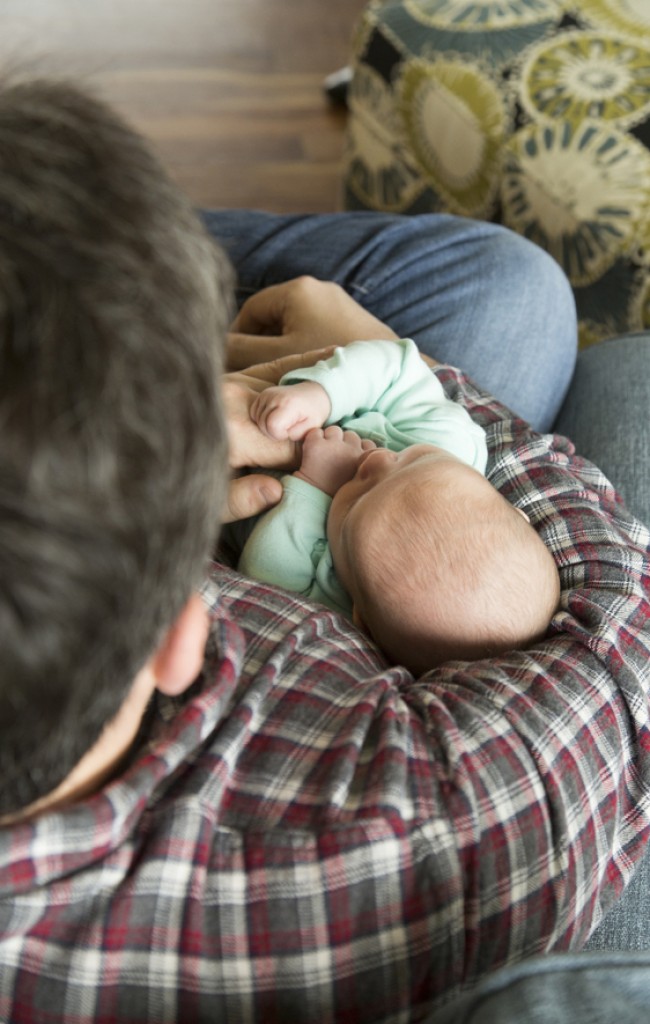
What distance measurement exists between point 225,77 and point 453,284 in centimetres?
168

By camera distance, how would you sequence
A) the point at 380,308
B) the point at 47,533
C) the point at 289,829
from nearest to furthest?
1. the point at 47,533
2. the point at 289,829
3. the point at 380,308

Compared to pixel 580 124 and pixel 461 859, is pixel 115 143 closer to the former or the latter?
pixel 461 859

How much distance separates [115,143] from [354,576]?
18.5 inches

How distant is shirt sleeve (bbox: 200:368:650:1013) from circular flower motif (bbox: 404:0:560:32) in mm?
1057

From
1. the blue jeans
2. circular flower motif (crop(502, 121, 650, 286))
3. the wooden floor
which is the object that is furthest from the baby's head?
the wooden floor

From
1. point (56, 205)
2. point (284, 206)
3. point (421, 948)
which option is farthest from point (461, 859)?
point (284, 206)

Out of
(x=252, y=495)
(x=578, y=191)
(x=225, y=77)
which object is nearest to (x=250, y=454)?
(x=252, y=495)

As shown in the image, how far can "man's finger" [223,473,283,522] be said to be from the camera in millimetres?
922

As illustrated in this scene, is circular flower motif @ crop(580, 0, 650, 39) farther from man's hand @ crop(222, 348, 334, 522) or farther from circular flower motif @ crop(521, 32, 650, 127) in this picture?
man's hand @ crop(222, 348, 334, 522)

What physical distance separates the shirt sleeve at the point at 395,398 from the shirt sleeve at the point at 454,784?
187mm

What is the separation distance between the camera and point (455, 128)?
5.10 ft

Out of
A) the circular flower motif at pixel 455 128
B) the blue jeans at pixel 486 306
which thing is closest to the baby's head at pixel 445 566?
the blue jeans at pixel 486 306

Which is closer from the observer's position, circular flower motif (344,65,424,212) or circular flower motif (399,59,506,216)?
circular flower motif (399,59,506,216)

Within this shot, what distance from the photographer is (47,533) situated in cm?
41
